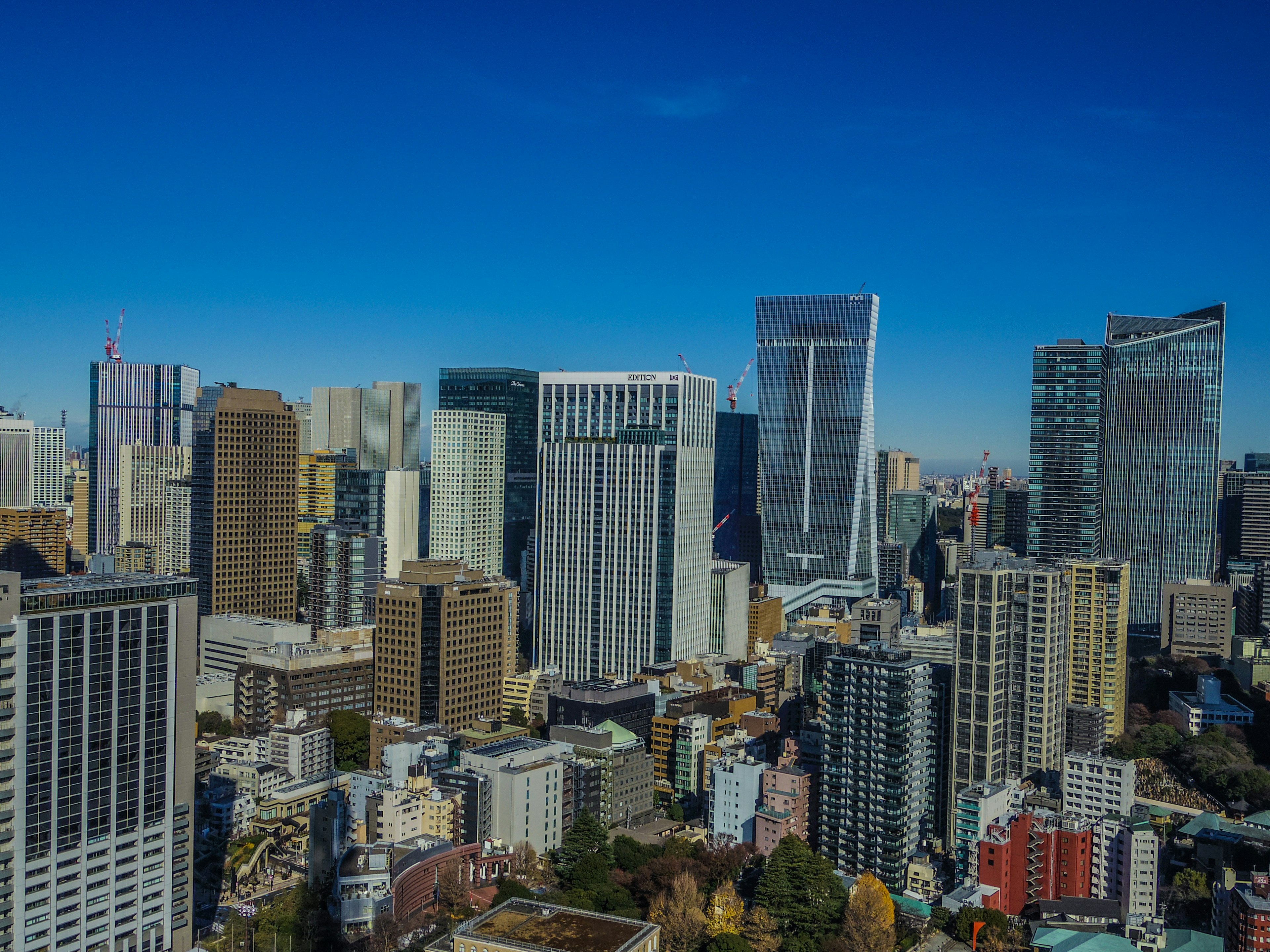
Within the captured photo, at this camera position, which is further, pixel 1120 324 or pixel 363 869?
pixel 1120 324

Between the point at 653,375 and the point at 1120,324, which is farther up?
the point at 1120,324

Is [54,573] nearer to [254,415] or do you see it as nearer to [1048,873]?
[254,415]

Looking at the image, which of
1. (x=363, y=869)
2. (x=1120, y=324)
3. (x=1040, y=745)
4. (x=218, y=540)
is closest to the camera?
(x=363, y=869)

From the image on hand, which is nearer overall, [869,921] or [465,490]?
[869,921]

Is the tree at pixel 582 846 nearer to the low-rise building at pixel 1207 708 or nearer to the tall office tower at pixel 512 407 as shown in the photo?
the low-rise building at pixel 1207 708

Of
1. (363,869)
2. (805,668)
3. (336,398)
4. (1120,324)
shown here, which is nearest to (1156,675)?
(805,668)

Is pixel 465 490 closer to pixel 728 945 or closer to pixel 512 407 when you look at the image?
pixel 512 407

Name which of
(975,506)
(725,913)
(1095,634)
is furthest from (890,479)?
(725,913)
